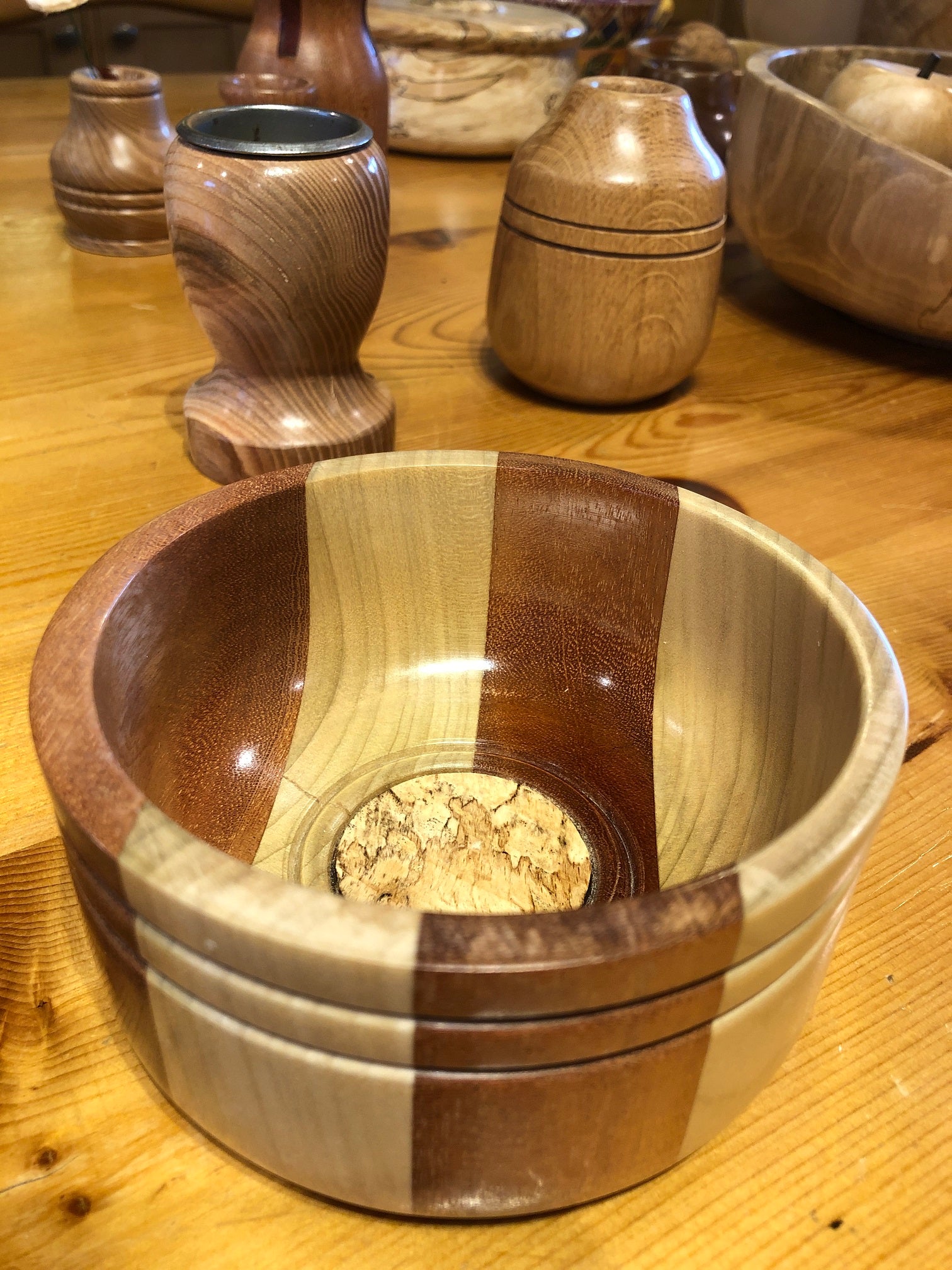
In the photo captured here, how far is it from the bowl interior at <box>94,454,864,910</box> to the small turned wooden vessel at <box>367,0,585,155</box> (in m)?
0.73

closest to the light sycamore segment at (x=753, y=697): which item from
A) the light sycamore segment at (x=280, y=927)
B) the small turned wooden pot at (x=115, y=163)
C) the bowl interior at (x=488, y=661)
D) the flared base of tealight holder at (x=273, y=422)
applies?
the bowl interior at (x=488, y=661)

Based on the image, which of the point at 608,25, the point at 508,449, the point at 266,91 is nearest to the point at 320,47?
the point at 266,91

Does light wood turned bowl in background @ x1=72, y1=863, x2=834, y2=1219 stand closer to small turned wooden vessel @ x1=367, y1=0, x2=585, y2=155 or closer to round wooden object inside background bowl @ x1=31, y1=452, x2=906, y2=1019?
round wooden object inside background bowl @ x1=31, y1=452, x2=906, y2=1019

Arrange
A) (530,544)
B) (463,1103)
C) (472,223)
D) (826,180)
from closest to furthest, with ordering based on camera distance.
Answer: (463,1103)
(530,544)
(826,180)
(472,223)

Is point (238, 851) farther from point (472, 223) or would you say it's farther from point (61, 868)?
point (472, 223)

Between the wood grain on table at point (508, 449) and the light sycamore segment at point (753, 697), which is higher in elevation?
the light sycamore segment at point (753, 697)

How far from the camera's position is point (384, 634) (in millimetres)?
491

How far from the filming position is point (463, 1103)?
241mm

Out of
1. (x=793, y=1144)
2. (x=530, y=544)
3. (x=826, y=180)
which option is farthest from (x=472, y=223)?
(x=793, y=1144)

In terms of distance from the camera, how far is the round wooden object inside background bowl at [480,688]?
26 centimetres

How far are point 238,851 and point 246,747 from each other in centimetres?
6

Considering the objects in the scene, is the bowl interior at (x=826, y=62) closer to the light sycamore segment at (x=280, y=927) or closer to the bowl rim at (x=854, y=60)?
the bowl rim at (x=854, y=60)

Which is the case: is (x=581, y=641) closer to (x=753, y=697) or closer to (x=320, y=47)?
(x=753, y=697)

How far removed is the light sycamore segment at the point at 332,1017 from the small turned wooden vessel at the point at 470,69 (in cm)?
97
